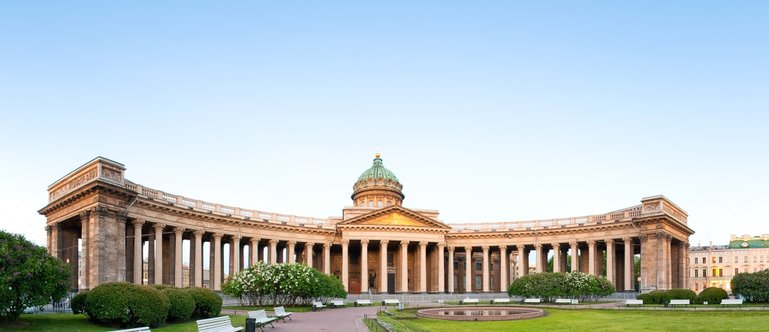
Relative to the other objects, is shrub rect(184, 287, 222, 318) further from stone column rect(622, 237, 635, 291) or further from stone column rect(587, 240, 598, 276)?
stone column rect(587, 240, 598, 276)

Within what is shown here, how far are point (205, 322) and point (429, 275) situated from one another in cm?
5884

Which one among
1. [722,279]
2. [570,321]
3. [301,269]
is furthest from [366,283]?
[722,279]

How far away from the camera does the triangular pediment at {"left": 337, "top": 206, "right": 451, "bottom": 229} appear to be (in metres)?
72.8

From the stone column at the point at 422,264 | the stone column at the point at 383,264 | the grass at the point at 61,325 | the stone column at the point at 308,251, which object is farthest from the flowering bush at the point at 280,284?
the stone column at the point at 422,264

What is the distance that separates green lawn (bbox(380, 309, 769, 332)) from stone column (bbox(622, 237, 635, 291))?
27831mm

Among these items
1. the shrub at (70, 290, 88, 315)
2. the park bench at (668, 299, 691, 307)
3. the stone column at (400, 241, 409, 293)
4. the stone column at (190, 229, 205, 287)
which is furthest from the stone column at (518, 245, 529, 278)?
the shrub at (70, 290, 88, 315)

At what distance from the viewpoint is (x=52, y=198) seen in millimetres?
50625

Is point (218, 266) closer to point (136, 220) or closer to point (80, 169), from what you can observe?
point (136, 220)

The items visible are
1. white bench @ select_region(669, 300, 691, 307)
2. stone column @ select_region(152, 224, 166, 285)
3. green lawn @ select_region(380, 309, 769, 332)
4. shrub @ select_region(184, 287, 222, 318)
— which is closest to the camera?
green lawn @ select_region(380, 309, 769, 332)

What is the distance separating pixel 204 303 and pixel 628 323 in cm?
2095

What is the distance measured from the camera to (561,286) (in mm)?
56844

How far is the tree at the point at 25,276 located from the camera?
2412 centimetres

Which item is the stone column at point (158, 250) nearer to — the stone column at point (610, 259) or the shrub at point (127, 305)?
the shrub at point (127, 305)

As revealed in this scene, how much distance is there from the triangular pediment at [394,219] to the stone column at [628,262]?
68.0ft
